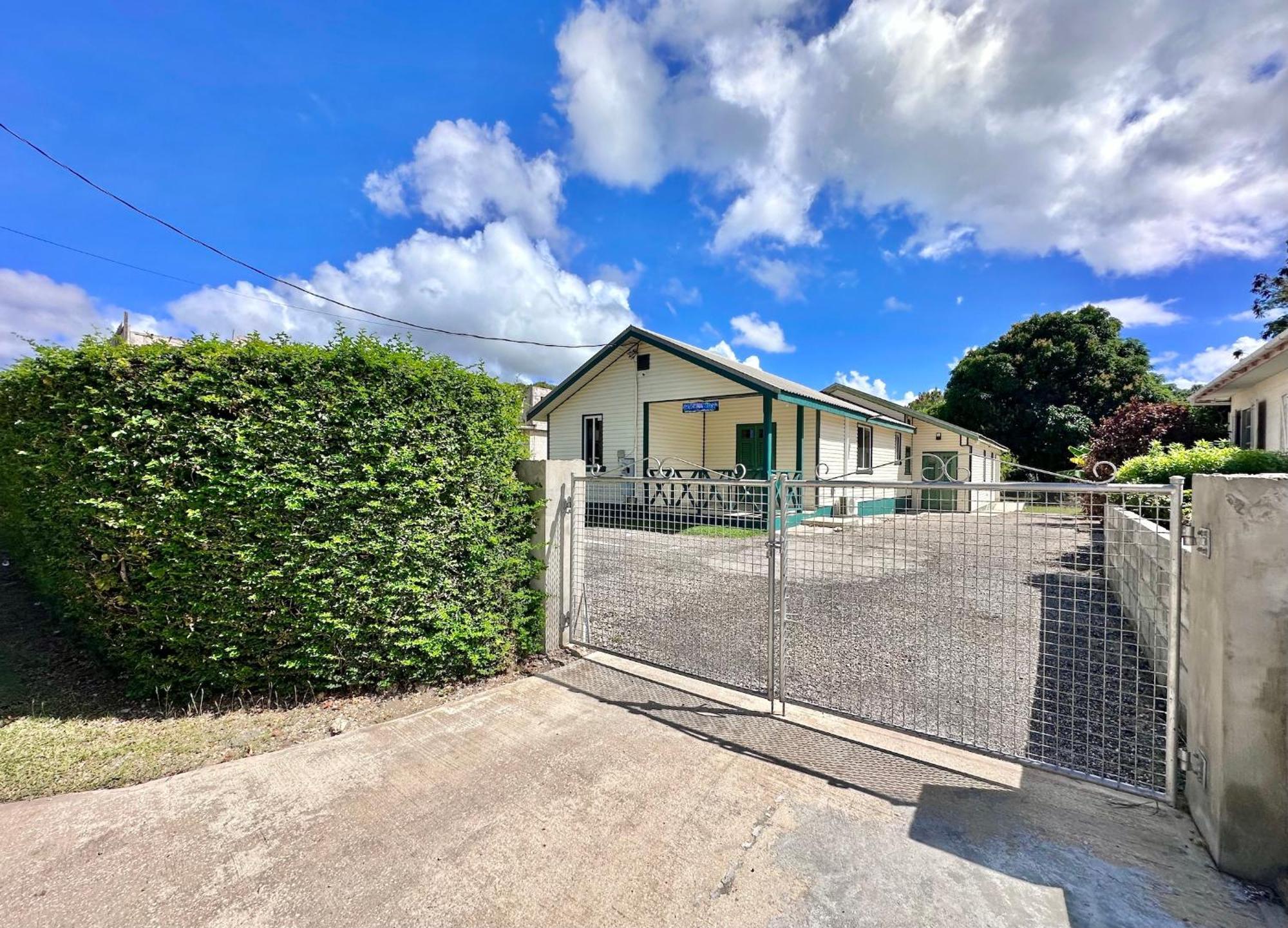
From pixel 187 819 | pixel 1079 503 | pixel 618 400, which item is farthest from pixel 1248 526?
pixel 618 400

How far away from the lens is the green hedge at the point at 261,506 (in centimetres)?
303

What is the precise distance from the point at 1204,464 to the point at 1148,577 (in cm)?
427

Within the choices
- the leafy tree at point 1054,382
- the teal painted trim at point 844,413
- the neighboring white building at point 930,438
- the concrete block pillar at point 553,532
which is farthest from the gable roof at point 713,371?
the leafy tree at point 1054,382

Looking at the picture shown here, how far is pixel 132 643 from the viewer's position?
3.30 meters

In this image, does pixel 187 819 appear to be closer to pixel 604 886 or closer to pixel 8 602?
pixel 604 886

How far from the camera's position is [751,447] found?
1558 cm

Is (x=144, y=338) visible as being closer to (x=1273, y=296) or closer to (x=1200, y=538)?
(x=1200, y=538)

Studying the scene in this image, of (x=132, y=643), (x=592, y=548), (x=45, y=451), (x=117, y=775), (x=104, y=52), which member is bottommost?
(x=117, y=775)

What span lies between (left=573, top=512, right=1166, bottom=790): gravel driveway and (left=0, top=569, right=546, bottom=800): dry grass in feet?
5.18

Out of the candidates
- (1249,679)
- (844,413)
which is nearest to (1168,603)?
(1249,679)

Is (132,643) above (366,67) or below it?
below

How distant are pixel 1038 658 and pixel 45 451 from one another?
293 inches

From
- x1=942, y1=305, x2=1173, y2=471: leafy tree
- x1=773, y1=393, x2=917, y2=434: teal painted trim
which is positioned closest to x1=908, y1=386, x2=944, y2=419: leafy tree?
x1=942, y1=305, x2=1173, y2=471: leafy tree

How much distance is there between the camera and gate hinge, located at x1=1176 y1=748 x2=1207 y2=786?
6.91ft
